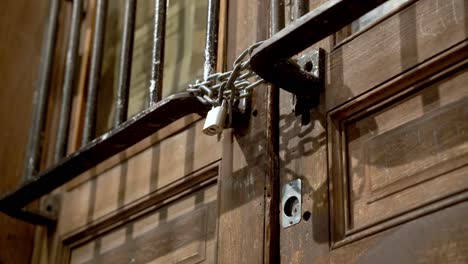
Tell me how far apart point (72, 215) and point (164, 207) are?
237 millimetres

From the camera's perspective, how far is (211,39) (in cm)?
129

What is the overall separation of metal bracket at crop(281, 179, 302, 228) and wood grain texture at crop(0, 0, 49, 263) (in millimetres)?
623

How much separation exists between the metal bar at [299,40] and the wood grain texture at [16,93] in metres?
0.68

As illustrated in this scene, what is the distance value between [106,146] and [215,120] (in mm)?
237

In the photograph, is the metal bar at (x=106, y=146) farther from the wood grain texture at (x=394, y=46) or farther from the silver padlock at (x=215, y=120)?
the wood grain texture at (x=394, y=46)

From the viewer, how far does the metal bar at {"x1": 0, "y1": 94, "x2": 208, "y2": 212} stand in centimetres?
123

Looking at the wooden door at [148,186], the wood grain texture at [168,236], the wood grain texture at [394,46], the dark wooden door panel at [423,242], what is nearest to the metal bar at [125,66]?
the wooden door at [148,186]

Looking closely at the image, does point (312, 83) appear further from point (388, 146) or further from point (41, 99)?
point (41, 99)

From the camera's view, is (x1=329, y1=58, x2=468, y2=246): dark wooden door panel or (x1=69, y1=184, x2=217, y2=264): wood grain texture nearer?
(x1=329, y1=58, x2=468, y2=246): dark wooden door panel

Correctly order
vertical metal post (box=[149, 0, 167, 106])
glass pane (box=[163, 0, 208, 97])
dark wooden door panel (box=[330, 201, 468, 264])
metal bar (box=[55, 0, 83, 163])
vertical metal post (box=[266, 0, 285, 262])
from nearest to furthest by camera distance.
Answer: dark wooden door panel (box=[330, 201, 468, 264])
vertical metal post (box=[266, 0, 285, 262])
vertical metal post (box=[149, 0, 167, 106])
glass pane (box=[163, 0, 208, 97])
metal bar (box=[55, 0, 83, 163])

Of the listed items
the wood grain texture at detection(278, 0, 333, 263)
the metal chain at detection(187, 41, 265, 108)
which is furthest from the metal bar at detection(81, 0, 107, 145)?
the wood grain texture at detection(278, 0, 333, 263)

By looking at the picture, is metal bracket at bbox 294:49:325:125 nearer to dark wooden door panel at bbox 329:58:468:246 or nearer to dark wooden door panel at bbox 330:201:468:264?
dark wooden door panel at bbox 329:58:468:246

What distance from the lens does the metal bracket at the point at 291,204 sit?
1072mm

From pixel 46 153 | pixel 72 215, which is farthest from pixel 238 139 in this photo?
pixel 46 153
